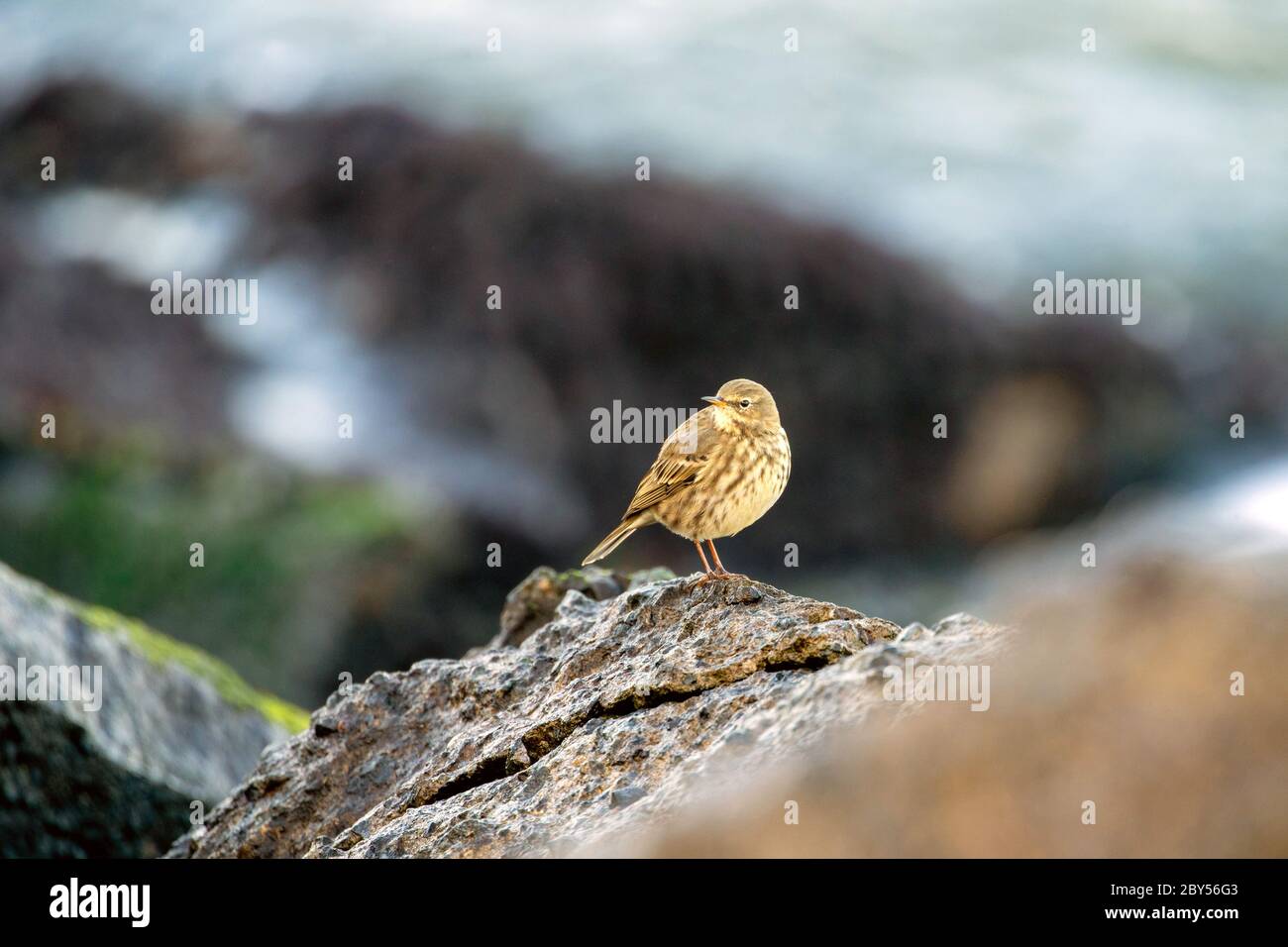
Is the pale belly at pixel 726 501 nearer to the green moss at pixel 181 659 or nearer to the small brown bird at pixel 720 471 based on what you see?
the small brown bird at pixel 720 471

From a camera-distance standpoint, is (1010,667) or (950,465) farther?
(950,465)

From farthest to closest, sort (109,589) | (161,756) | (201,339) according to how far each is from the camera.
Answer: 1. (201,339)
2. (109,589)
3. (161,756)

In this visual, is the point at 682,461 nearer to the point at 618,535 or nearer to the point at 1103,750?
the point at 618,535

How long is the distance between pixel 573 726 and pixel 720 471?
1.79 meters

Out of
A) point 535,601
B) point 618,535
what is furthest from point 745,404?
point 535,601

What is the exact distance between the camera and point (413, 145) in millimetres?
20688

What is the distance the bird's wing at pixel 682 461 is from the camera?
6.01 metres

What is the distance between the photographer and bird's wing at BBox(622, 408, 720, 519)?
237 inches

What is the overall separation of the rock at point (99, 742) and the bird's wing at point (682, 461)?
8.61 ft

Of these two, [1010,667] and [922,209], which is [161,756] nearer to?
[1010,667]

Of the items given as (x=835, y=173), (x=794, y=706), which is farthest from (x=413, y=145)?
(x=794, y=706)

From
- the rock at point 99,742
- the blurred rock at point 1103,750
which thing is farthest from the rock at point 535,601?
the blurred rock at point 1103,750

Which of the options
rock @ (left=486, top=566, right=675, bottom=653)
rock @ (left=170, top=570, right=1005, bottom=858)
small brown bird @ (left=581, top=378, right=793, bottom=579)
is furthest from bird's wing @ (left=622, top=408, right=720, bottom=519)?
rock @ (left=170, top=570, right=1005, bottom=858)
